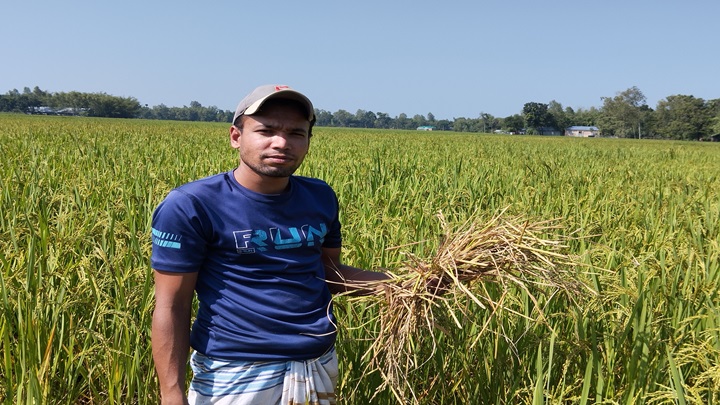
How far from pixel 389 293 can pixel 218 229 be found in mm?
482

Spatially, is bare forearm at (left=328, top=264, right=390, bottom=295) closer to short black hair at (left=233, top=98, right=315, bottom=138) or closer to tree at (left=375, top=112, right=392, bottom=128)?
short black hair at (left=233, top=98, right=315, bottom=138)

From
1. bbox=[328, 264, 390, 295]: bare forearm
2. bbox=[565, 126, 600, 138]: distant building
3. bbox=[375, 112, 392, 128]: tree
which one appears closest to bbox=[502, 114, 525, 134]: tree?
bbox=[565, 126, 600, 138]: distant building

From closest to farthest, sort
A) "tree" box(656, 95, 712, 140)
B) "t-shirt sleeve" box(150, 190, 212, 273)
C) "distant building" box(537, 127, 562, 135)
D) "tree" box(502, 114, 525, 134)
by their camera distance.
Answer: "t-shirt sleeve" box(150, 190, 212, 273) → "tree" box(656, 95, 712, 140) → "distant building" box(537, 127, 562, 135) → "tree" box(502, 114, 525, 134)

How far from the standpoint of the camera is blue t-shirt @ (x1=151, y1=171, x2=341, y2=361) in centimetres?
133

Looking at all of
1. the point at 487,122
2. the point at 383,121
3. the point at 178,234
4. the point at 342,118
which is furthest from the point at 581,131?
Answer: the point at 178,234

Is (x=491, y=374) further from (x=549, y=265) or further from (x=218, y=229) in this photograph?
(x=218, y=229)

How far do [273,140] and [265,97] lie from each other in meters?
0.11

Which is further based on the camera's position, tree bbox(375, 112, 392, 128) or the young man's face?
tree bbox(375, 112, 392, 128)

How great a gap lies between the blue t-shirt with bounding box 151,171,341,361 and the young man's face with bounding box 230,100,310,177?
0.09m

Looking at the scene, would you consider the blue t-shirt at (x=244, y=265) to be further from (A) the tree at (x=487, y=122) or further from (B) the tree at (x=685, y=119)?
(A) the tree at (x=487, y=122)

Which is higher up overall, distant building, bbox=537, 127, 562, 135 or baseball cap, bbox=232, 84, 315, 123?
distant building, bbox=537, 127, 562, 135

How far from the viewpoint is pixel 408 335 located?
1330 mm

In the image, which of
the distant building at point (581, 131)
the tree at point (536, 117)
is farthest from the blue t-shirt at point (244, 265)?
the distant building at point (581, 131)

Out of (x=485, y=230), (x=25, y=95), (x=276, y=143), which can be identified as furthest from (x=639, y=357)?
(x=25, y=95)
